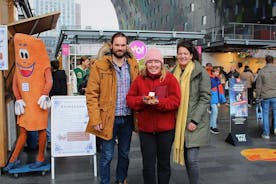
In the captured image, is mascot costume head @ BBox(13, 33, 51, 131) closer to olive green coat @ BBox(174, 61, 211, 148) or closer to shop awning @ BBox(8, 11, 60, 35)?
shop awning @ BBox(8, 11, 60, 35)

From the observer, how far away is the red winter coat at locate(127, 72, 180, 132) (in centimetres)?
372

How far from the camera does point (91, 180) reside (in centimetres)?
492

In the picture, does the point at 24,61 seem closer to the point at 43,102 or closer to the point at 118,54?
the point at 43,102

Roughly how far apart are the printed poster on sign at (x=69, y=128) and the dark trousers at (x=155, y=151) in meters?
1.56

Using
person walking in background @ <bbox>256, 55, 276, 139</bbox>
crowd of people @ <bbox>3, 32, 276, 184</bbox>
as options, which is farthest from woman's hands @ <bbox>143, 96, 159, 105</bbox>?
person walking in background @ <bbox>256, 55, 276, 139</bbox>

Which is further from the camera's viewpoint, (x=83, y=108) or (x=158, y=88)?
(x=83, y=108)

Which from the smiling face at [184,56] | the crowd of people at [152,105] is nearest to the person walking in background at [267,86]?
the crowd of people at [152,105]

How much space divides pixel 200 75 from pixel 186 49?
0.34m

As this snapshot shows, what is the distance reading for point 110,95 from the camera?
396 centimetres

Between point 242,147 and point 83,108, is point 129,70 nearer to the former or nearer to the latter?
point 83,108

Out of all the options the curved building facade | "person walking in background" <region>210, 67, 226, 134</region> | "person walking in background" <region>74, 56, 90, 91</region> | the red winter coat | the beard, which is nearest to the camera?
the red winter coat

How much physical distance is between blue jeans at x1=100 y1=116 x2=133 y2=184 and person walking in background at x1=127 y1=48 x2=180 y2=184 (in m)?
0.37

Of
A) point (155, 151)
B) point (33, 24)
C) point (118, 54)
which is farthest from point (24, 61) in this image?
point (155, 151)

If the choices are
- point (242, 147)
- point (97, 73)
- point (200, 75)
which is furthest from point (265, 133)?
point (97, 73)
